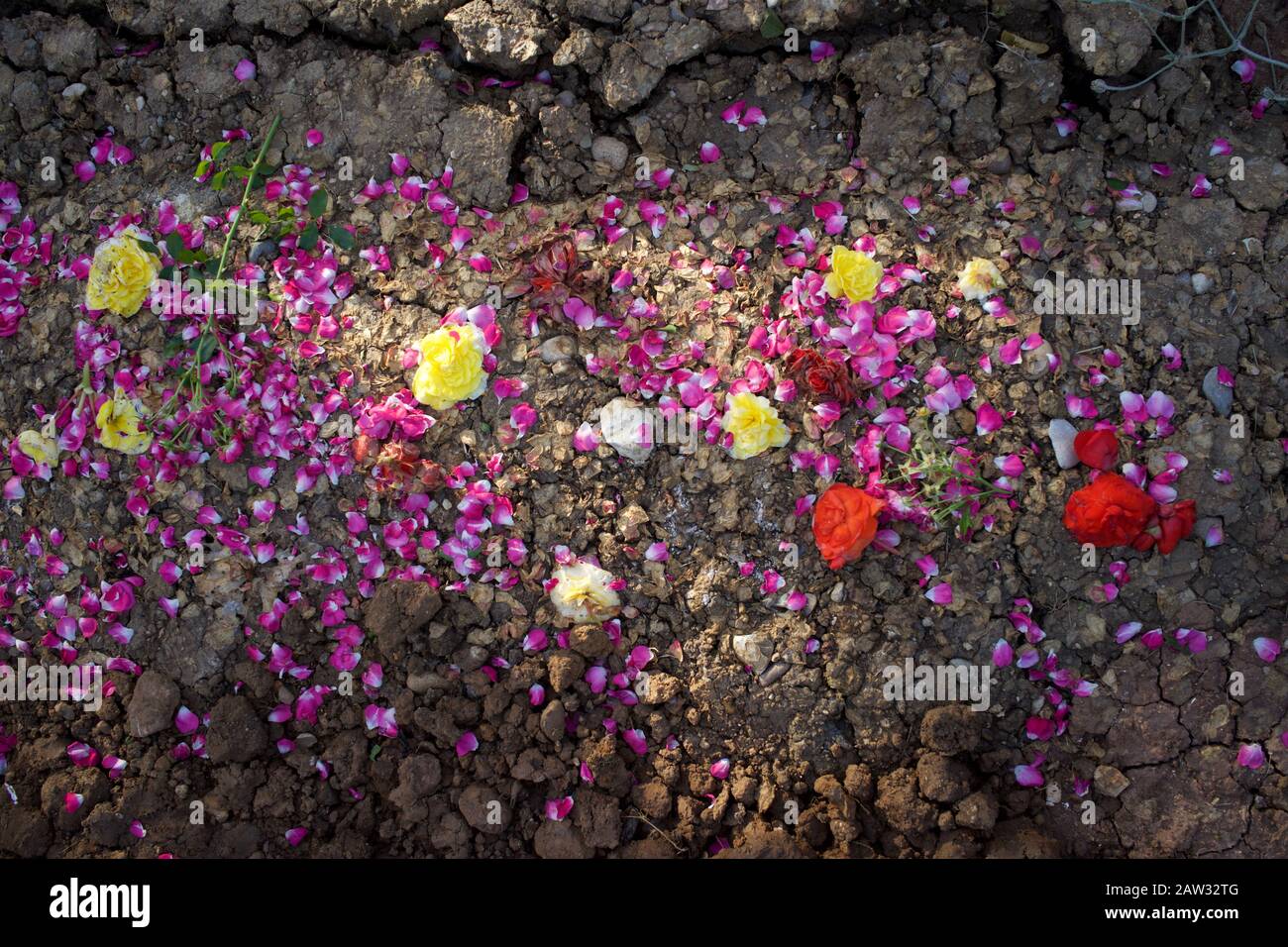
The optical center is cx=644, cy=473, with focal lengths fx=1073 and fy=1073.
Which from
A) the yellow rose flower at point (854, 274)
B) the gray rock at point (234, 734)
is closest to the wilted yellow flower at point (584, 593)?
the gray rock at point (234, 734)

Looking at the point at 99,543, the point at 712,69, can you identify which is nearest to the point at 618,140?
the point at 712,69

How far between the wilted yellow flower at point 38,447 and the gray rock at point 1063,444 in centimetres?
353

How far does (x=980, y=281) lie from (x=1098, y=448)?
27.2 inches

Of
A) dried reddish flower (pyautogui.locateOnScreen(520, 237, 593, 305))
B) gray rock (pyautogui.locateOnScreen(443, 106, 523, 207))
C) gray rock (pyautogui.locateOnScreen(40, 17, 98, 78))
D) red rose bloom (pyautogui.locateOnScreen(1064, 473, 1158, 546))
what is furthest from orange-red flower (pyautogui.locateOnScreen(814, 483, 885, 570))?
gray rock (pyautogui.locateOnScreen(40, 17, 98, 78))

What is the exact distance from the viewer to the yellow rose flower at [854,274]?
367 centimetres

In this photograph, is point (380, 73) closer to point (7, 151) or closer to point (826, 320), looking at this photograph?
point (7, 151)

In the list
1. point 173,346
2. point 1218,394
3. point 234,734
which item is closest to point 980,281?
point 1218,394

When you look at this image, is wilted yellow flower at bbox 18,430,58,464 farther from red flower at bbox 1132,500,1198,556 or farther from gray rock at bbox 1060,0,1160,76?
gray rock at bbox 1060,0,1160,76

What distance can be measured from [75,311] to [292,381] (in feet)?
3.14

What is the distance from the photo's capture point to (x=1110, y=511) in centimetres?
335

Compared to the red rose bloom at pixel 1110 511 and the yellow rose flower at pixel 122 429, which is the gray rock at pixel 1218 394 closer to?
the red rose bloom at pixel 1110 511

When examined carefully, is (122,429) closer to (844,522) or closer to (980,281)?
(844,522)

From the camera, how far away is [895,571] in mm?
3578

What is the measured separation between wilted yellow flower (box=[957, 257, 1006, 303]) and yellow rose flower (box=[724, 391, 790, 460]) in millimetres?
803
